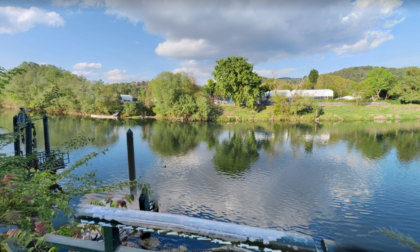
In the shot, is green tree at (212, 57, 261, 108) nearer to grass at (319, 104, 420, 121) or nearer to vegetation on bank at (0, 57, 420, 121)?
vegetation on bank at (0, 57, 420, 121)

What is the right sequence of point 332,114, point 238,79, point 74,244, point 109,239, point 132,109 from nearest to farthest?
1. point 109,239
2. point 74,244
3. point 332,114
4. point 238,79
5. point 132,109

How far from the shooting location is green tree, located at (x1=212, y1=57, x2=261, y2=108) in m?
53.0

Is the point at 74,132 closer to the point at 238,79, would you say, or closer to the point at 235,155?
the point at 235,155

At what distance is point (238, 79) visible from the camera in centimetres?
5278

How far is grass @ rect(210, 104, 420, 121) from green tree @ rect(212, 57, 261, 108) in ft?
10.2

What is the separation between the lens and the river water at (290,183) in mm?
9578

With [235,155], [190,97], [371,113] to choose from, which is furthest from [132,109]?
[371,113]

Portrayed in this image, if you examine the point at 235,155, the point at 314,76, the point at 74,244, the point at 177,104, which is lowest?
the point at 235,155

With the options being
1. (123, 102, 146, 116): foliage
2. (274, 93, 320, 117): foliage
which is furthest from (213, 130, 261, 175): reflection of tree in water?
(123, 102, 146, 116): foliage

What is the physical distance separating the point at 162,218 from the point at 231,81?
5227 centimetres

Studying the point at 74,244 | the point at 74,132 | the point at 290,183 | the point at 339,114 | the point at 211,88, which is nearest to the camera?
the point at 74,244

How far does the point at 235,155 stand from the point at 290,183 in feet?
24.0

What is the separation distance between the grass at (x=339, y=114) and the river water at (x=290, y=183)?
26.8 meters

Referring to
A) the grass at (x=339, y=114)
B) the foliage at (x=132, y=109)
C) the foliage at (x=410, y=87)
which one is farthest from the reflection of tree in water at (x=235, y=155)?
the foliage at (x=410, y=87)
